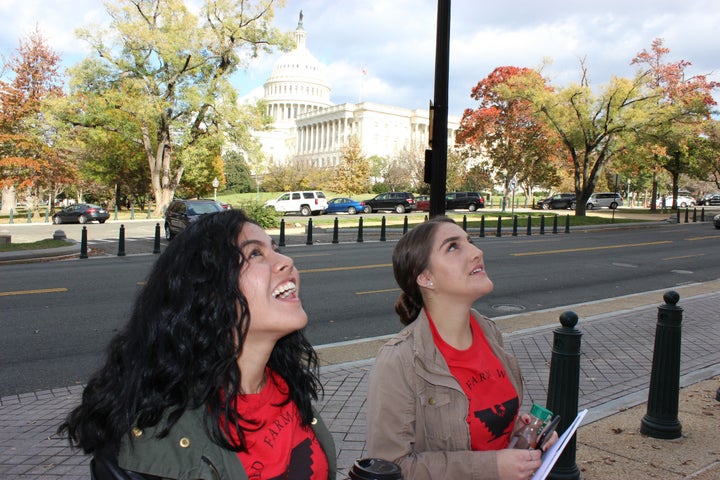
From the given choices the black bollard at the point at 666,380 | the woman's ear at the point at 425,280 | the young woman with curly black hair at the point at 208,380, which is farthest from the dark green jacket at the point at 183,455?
the black bollard at the point at 666,380

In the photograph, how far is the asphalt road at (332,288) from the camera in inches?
287

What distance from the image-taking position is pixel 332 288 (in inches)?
465

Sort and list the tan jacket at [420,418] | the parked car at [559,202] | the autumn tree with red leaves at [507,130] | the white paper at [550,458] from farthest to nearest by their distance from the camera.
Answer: the parked car at [559,202] < the autumn tree with red leaves at [507,130] < the tan jacket at [420,418] < the white paper at [550,458]

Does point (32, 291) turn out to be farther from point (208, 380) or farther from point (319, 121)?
point (319, 121)

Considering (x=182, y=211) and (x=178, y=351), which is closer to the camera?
(x=178, y=351)

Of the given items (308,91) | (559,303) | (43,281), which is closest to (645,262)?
(559,303)

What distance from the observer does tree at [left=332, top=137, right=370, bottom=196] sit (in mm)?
74250

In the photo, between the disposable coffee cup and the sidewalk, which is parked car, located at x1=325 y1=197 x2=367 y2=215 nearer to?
the sidewalk

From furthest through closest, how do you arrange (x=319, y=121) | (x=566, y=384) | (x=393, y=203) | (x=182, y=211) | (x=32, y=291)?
1. (x=319, y=121)
2. (x=393, y=203)
3. (x=182, y=211)
4. (x=32, y=291)
5. (x=566, y=384)

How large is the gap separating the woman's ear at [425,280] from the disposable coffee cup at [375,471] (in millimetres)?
1050

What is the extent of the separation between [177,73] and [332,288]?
3292 centimetres

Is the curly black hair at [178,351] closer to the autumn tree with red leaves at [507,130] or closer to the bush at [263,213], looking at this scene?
the bush at [263,213]

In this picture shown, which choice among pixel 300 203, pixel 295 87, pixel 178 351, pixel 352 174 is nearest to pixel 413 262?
pixel 178 351

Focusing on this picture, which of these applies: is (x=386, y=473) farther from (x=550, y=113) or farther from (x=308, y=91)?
(x=308, y=91)
